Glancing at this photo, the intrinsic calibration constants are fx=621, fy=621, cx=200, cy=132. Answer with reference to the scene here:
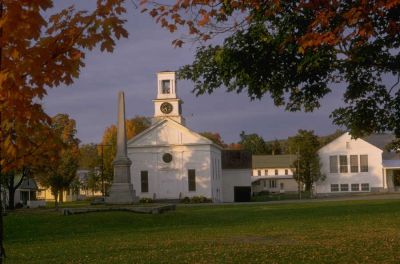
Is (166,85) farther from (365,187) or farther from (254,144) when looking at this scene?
(254,144)

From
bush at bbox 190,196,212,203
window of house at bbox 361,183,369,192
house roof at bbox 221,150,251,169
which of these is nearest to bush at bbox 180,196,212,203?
bush at bbox 190,196,212,203

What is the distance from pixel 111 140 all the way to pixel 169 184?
27272 millimetres

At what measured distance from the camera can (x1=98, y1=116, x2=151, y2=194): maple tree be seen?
7900cm

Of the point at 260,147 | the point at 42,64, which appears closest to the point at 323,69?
the point at 42,64

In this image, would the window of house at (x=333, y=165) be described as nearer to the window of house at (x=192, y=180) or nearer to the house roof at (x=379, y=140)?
the house roof at (x=379, y=140)

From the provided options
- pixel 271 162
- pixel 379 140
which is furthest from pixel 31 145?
pixel 271 162

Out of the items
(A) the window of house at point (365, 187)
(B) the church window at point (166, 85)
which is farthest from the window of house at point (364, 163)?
(B) the church window at point (166, 85)

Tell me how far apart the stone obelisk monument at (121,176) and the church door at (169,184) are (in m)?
23.2

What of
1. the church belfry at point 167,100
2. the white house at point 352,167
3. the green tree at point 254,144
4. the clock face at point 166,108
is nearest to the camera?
the church belfry at point 167,100

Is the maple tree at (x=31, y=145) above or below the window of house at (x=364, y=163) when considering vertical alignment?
below

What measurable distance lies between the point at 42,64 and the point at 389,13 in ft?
28.0

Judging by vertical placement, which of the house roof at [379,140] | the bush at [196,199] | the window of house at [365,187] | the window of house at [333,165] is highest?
the house roof at [379,140]

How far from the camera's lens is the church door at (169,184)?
65062 mm

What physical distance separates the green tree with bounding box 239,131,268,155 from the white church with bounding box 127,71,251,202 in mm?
78196
